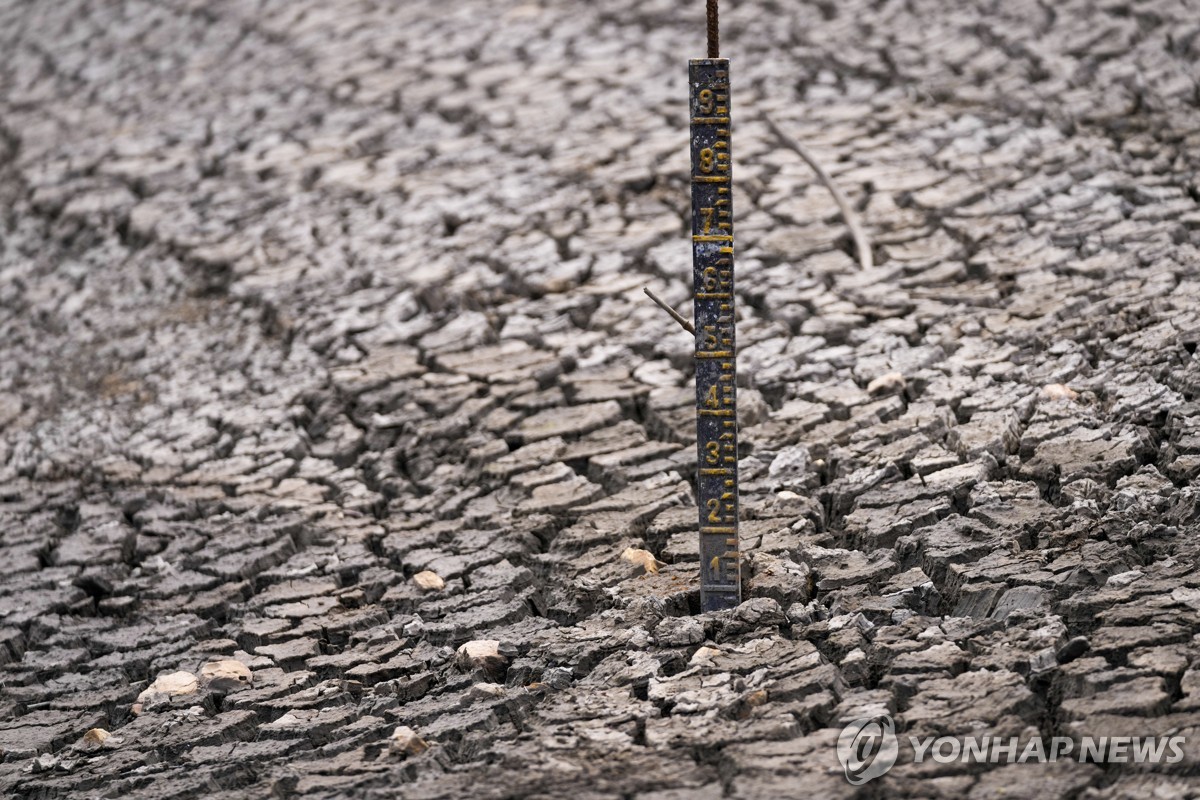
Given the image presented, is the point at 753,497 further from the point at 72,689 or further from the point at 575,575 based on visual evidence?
the point at 72,689

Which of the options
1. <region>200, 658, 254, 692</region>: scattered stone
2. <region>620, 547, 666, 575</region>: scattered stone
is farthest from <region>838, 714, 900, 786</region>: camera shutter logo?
<region>200, 658, 254, 692</region>: scattered stone

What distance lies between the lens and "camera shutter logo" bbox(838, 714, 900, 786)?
2.40 meters

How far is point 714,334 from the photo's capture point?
9.66 ft

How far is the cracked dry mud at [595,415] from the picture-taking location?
8.86 feet

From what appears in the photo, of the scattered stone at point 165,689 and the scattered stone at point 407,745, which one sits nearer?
the scattered stone at point 407,745

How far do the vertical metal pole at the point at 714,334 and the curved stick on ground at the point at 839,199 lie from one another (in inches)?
70.3

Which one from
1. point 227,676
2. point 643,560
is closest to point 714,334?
point 643,560

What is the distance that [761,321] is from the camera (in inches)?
172

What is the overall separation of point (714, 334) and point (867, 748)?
962 mm

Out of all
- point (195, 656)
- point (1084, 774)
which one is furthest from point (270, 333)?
point (1084, 774)

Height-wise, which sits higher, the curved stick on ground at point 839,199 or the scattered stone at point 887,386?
the curved stick on ground at point 839,199

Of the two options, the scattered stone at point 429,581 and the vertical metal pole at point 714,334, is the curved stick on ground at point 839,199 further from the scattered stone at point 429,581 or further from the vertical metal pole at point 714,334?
the scattered stone at point 429,581

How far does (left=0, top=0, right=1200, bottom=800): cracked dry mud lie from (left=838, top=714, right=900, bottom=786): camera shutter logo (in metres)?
0.04

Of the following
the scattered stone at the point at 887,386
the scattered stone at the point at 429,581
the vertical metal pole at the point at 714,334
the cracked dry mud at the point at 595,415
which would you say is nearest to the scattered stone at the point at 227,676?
the cracked dry mud at the point at 595,415
